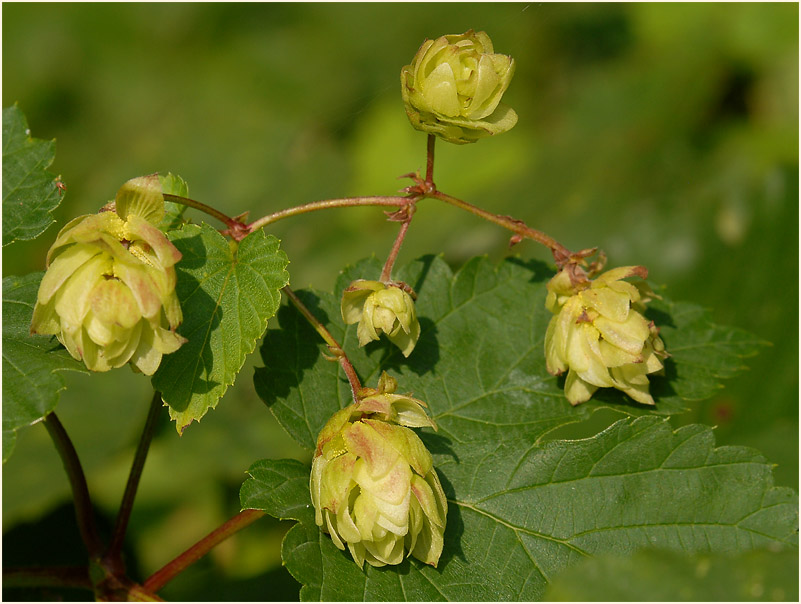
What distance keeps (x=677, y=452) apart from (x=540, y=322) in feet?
1.89

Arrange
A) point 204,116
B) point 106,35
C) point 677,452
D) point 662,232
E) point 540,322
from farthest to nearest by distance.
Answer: point 106,35 < point 204,116 < point 662,232 < point 540,322 < point 677,452

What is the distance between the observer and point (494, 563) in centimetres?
211

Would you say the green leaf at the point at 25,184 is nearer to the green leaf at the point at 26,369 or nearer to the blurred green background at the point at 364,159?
the green leaf at the point at 26,369

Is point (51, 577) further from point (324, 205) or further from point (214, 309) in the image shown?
point (324, 205)

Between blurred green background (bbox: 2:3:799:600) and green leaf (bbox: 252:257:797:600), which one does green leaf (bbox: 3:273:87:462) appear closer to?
green leaf (bbox: 252:257:797:600)

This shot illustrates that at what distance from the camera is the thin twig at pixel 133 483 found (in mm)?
2227

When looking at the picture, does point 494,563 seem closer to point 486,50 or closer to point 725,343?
point 725,343

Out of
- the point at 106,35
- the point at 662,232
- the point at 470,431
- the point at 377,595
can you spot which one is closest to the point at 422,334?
the point at 470,431

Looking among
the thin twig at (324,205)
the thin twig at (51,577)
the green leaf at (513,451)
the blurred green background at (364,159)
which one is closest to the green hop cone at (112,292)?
the thin twig at (324,205)

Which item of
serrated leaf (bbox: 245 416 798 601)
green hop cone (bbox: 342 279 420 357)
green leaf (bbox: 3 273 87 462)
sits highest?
green hop cone (bbox: 342 279 420 357)

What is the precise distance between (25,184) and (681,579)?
2.01m

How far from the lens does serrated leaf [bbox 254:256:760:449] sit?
2312 millimetres

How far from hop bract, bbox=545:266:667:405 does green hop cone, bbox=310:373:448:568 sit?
20.2 inches

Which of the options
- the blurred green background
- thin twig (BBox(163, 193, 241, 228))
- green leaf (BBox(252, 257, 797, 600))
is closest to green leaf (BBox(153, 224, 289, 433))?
thin twig (BBox(163, 193, 241, 228))
